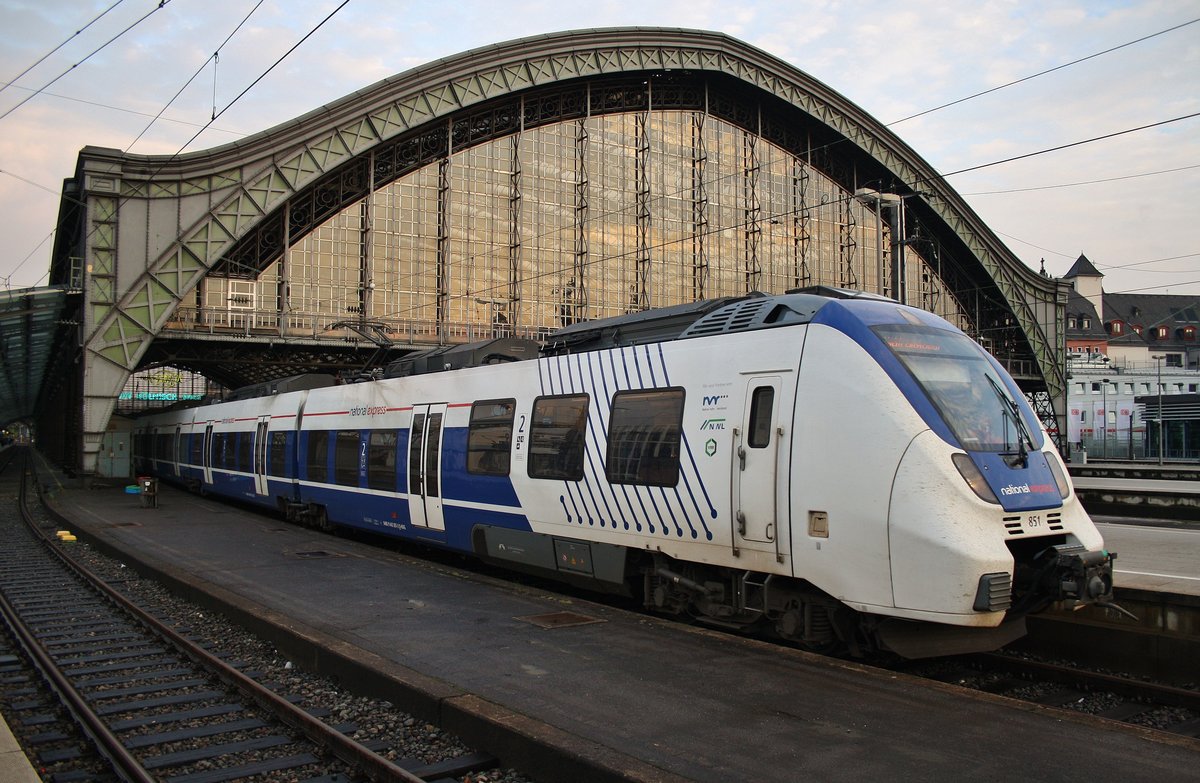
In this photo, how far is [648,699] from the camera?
21.0ft

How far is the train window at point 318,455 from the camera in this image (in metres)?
18.0

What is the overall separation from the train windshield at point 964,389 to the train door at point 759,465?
46.6 inches

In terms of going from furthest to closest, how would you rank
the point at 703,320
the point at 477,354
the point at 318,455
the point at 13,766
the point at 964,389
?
the point at 318,455, the point at 477,354, the point at 703,320, the point at 964,389, the point at 13,766

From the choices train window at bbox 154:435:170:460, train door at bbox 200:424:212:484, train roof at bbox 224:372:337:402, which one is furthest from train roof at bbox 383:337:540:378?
train window at bbox 154:435:170:460

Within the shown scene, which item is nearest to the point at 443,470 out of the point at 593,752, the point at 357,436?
the point at 357,436

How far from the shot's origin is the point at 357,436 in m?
16.6

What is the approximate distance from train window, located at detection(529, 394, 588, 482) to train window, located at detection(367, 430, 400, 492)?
455cm

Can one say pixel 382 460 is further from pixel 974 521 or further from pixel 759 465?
pixel 974 521

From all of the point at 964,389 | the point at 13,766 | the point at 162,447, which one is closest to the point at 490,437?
the point at 964,389

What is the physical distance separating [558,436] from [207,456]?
19874 millimetres

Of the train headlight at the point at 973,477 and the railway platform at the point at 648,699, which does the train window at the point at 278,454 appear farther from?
the train headlight at the point at 973,477

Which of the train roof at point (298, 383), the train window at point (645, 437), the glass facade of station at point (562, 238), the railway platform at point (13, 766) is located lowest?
the railway platform at point (13, 766)

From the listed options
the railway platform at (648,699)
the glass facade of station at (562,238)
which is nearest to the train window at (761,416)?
the railway platform at (648,699)

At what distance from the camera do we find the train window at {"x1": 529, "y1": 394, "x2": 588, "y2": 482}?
10477mm
